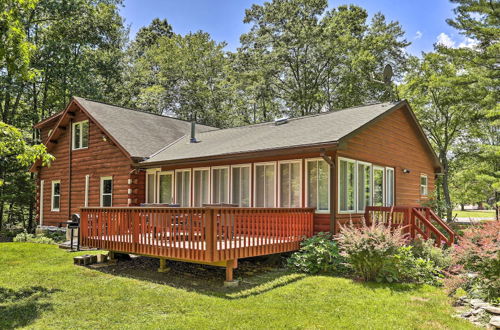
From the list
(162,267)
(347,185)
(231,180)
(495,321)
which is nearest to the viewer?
(495,321)

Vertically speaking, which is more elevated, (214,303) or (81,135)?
(81,135)

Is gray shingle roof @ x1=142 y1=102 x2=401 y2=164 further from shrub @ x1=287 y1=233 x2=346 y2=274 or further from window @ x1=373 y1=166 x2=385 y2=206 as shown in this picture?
shrub @ x1=287 y1=233 x2=346 y2=274

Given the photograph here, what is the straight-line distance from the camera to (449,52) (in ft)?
59.6

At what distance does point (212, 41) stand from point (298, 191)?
26822mm

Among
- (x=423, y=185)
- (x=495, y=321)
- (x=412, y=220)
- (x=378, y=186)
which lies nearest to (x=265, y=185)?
(x=378, y=186)

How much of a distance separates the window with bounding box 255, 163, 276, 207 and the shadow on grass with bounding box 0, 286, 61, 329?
606cm

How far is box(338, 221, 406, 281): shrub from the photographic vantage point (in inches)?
290

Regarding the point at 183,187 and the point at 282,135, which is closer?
the point at 282,135

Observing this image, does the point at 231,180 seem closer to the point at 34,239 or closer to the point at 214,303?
the point at 214,303

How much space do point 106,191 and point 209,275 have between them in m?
8.93

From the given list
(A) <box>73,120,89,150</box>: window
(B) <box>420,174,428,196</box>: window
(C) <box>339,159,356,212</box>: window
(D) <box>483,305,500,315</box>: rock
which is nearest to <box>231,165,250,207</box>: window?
(C) <box>339,159,356,212</box>: window

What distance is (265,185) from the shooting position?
11609mm

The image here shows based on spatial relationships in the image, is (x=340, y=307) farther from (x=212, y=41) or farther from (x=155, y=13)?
(x=155, y=13)

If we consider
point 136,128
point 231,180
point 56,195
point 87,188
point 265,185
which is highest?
point 136,128
